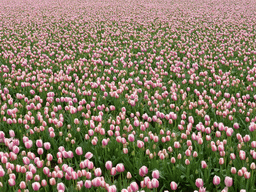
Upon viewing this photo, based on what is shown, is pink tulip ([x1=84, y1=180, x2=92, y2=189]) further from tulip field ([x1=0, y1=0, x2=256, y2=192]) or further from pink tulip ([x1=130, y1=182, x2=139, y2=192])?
pink tulip ([x1=130, y1=182, x2=139, y2=192])

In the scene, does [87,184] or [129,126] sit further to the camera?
[129,126]

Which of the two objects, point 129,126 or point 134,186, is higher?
point 134,186

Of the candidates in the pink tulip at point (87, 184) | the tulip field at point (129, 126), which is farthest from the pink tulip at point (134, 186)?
the pink tulip at point (87, 184)

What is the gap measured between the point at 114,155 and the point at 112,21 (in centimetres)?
1321

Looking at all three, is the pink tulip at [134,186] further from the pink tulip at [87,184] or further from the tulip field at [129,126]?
the pink tulip at [87,184]

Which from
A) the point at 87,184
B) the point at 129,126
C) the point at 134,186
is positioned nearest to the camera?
the point at 134,186

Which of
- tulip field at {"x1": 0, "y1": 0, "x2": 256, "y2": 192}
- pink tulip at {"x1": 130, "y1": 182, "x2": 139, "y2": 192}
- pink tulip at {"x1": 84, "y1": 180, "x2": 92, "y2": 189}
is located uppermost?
pink tulip at {"x1": 130, "y1": 182, "x2": 139, "y2": 192}

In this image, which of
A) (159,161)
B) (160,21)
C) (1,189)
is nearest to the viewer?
(1,189)

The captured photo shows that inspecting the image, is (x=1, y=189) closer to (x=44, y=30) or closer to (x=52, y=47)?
(x=52, y=47)

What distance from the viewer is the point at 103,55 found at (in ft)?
29.8

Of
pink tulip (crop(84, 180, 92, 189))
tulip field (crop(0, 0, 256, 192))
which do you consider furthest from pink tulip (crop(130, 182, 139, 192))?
pink tulip (crop(84, 180, 92, 189))

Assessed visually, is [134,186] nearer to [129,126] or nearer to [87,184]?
[87,184]

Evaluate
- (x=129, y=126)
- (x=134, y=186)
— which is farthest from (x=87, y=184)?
(x=129, y=126)

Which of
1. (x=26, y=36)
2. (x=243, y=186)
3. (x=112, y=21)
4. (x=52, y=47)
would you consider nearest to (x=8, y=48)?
(x=52, y=47)
